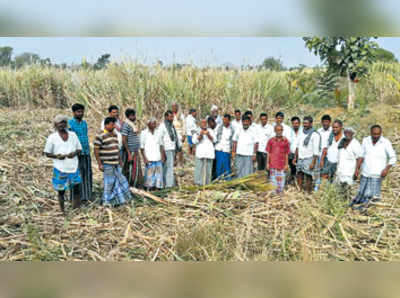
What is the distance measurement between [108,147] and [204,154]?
4.16 ft

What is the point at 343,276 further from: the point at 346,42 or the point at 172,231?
the point at 346,42

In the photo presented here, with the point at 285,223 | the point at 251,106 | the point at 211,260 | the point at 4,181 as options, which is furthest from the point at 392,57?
the point at 4,181

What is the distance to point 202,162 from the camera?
4945mm

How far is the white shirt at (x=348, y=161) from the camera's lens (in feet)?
13.4

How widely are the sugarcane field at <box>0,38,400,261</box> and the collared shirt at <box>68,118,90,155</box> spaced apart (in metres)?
0.01

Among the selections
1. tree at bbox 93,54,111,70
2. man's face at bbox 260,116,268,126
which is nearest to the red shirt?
man's face at bbox 260,116,268,126

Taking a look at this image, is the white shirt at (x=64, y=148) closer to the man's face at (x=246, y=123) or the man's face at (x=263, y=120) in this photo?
the man's face at (x=246, y=123)

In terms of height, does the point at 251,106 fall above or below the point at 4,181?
above

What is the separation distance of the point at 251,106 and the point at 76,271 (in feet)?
8.91

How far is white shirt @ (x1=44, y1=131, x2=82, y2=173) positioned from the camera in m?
3.93

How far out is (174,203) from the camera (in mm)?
4215

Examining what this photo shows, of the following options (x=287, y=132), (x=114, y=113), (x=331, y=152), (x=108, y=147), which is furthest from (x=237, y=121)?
(x=108, y=147)

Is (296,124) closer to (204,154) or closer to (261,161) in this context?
(261,161)

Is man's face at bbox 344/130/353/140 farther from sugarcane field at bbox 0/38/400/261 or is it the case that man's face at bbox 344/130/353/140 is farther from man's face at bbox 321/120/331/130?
man's face at bbox 321/120/331/130
